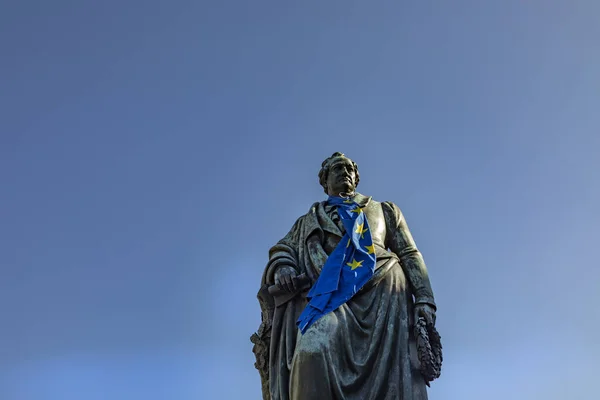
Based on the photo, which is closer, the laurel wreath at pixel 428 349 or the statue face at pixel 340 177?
the laurel wreath at pixel 428 349

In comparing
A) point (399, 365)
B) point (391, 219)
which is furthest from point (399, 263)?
point (399, 365)

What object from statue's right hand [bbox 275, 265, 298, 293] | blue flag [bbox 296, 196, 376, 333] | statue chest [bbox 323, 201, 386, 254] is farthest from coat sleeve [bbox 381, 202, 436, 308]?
statue's right hand [bbox 275, 265, 298, 293]

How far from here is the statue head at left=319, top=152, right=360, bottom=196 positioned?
12.6 m

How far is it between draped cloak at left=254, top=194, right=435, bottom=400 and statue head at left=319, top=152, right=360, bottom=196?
334 mm

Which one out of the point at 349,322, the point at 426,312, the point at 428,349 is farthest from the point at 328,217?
the point at 428,349

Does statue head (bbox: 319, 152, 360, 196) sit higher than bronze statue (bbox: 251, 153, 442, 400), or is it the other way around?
statue head (bbox: 319, 152, 360, 196)

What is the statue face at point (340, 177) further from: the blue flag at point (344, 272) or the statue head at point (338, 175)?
the blue flag at point (344, 272)

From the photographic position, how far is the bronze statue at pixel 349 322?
32.4 feet

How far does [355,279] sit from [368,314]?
54cm

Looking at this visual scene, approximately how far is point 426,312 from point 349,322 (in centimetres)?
118

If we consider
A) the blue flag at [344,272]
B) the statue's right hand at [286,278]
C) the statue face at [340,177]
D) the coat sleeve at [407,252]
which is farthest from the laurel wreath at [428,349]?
the statue face at [340,177]

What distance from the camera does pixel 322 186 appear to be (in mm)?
13023

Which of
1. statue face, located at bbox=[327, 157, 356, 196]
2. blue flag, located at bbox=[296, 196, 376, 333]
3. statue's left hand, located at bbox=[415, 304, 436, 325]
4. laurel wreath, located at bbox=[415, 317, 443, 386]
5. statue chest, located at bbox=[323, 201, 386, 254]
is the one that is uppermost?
statue face, located at bbox=[327, 157, 356, 196]

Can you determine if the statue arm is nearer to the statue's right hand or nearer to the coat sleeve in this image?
the statue's right hand
